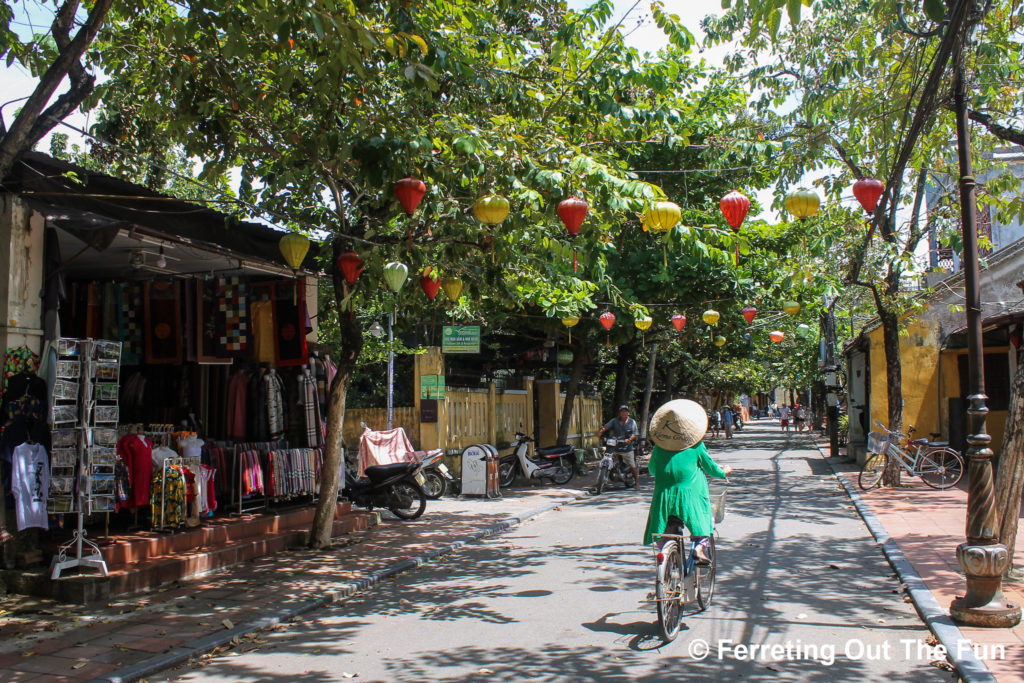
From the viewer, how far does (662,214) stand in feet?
25.0

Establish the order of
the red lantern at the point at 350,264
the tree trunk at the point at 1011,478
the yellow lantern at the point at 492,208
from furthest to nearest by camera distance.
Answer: the red lantern at the point at 350,264, the yellow lantern at the point at 492,208, the tree trunk at the point at 1011,478

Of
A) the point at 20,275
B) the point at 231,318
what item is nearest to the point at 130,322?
the point at 231,318

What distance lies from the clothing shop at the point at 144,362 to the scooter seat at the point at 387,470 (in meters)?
1.30

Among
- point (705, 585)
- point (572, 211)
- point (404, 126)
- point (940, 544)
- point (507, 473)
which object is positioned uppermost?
point (404, 126)

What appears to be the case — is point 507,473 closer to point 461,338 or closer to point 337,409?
point 461,338

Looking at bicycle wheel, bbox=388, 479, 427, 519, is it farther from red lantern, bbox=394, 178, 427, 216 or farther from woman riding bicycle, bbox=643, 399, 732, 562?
woman riding bicycle, bbox=643, 399, 732, 562

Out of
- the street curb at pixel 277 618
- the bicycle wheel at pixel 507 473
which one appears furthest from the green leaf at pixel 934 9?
the bicycle wheel at pixel 507 473

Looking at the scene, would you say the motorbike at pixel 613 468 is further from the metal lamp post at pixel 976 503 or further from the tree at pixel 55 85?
the tree at pixel 55 85

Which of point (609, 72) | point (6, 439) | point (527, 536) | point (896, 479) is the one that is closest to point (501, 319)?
point (527, 536)

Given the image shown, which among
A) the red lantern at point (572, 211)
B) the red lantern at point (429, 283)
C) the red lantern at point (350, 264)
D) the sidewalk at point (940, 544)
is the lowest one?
the sidewalk at point (940, 544)

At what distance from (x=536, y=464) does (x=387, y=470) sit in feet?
18.8

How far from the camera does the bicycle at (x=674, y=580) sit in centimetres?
572

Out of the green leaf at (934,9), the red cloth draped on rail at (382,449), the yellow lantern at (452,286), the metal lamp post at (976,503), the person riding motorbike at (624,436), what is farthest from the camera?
the person riding motorbike at (624,436)

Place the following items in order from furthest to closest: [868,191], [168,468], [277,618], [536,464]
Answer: [536,464] → [168,468] → [868,191] → [277,618]
